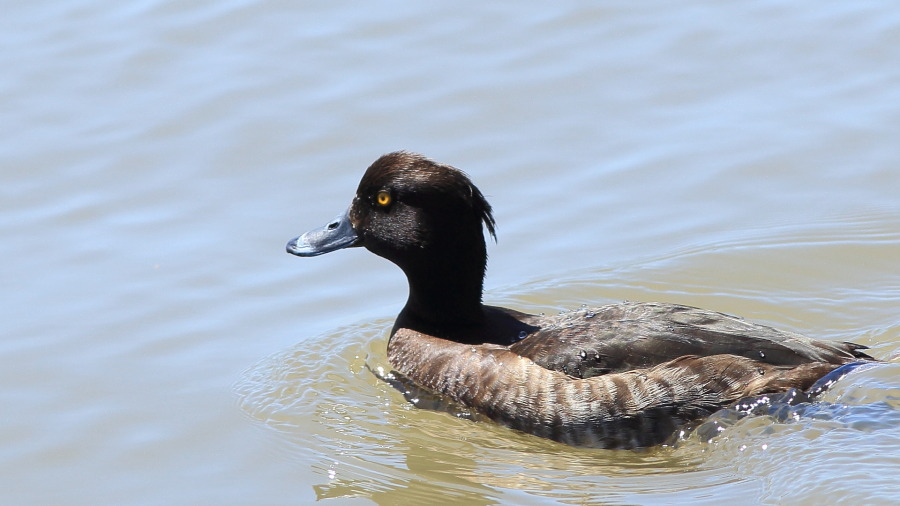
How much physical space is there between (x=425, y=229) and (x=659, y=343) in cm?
171

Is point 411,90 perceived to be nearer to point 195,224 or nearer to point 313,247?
point 195,224

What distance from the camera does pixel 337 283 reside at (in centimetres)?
970

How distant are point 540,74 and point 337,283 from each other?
328 cm

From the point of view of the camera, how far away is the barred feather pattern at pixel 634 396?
296 inches

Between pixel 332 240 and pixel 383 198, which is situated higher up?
pixel 383 198

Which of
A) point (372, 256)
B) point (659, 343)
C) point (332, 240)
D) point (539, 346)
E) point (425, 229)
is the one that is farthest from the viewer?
point (372, 256)

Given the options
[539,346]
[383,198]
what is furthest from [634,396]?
[383,198]

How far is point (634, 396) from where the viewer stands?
7547 mm

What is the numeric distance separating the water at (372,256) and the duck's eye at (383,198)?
0.98m

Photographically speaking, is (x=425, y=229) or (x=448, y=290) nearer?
(x=425, y=229)

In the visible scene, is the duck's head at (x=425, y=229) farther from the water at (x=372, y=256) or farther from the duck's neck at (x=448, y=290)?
the water at (x=372, y=256)

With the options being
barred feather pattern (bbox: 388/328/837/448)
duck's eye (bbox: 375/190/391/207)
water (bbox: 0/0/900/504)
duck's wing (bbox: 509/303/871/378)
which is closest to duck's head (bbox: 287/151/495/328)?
duck's eye (bbox: 375/190/391/207)

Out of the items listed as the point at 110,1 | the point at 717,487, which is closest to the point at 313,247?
the point at 717,487

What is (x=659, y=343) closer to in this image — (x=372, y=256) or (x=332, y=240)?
(x=332, y=240)
